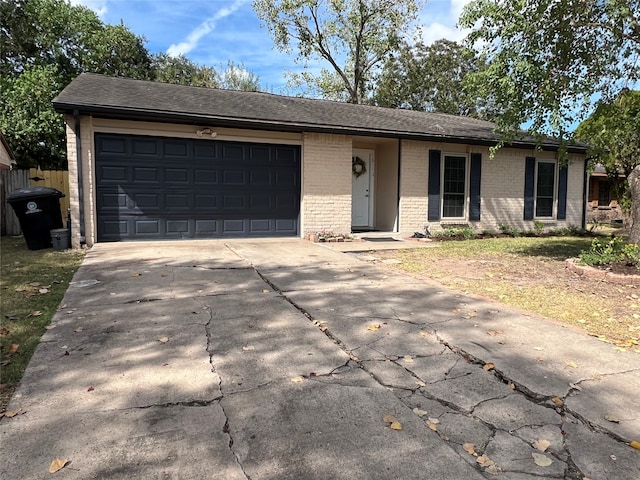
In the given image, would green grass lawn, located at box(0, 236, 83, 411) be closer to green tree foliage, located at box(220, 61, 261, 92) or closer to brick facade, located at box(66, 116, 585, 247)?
brick facade, located at box(66, 116, 585, 247)

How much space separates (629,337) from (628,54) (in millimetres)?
6215

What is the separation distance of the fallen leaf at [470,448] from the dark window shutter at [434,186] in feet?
35.1

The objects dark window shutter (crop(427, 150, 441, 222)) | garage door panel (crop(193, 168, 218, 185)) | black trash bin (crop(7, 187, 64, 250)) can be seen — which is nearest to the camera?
black trash bin (crop(7, 187, 64, 250))

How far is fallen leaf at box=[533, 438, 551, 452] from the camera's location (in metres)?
2.34

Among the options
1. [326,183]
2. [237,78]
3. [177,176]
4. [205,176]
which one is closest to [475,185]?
[326,183]

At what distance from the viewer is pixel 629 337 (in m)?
4.15

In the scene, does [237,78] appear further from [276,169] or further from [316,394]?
[316,394]

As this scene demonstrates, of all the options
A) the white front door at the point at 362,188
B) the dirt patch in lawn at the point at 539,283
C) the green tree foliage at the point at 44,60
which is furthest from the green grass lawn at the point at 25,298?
the green tree foliage at the point at 44,60

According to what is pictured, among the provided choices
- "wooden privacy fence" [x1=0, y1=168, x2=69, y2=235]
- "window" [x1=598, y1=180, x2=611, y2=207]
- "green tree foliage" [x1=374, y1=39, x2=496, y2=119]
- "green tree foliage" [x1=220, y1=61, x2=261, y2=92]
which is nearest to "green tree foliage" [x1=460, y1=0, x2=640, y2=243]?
"wooden privacy fence" [x1=0, y1=168, x2=69, y2=235]

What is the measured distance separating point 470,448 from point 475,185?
39.0 feet

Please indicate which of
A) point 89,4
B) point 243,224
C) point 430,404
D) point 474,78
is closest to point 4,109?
point 89,4

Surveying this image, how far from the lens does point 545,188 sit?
569 inches

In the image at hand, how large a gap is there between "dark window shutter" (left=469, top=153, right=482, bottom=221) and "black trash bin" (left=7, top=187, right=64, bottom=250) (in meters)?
11.1

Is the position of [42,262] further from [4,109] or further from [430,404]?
[4,109]
